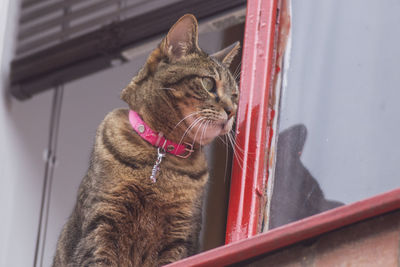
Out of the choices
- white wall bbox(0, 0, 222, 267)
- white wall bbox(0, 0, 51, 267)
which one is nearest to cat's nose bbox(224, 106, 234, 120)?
white wall bbox(0, 0, 222, 267)

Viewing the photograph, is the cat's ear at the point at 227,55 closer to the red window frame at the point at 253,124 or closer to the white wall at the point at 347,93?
the red window frame at the point at 253,124

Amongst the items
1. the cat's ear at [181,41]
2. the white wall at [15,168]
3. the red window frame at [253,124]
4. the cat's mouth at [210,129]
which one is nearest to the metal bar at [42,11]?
the white wall at [15,168]

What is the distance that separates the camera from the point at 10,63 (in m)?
4.50

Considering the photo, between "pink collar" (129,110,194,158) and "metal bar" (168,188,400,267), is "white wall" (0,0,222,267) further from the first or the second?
"metal bar" (168,188,400,267)

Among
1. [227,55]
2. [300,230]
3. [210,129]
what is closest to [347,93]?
[210,129]

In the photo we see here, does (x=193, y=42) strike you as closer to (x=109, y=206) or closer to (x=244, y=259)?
(x=109, y=206)

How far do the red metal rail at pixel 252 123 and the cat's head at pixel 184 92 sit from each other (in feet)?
0.23

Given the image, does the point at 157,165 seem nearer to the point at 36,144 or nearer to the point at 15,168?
the point at 15,168

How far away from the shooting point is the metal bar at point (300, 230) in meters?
1.87

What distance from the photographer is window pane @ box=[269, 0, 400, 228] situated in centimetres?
245

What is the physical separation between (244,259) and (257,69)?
913 millimetres

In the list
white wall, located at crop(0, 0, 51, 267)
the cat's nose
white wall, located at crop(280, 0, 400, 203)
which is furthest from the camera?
white wall, located at crop(0, 0, 51, 267)

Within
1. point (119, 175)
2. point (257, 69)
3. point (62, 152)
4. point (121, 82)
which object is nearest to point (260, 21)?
point (257, 69)

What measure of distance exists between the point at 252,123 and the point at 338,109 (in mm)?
326
